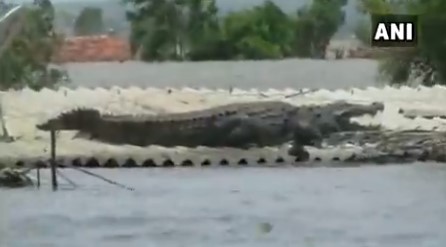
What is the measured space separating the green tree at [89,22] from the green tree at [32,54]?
5cm

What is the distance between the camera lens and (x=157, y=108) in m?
1.99

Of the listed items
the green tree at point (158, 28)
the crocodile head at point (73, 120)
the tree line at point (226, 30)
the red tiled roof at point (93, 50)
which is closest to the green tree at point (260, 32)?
the tree line at point (226, 30)

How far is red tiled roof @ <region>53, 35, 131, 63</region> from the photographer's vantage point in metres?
1.98

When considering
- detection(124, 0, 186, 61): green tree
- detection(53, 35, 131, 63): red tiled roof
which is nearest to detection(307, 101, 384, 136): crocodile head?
detection(124, 0, 186, 61): green tree

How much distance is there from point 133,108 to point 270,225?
0.38m

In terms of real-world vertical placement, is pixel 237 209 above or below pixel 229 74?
below

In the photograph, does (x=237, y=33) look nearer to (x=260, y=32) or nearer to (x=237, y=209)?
(x=260, y=32)

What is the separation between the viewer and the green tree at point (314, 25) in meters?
2.00

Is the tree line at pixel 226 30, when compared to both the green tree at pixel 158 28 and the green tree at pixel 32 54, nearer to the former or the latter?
the green tree at pixel 158 28

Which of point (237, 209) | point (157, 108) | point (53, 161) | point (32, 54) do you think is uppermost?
point (32, 54)

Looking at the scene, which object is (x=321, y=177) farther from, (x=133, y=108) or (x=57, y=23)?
(x=57, y=23)

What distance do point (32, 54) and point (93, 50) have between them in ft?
0.42

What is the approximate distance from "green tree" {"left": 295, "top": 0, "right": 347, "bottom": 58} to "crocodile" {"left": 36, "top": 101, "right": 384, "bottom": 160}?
12 centimetres

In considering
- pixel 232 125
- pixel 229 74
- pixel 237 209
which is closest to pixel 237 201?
pixel 237 209
